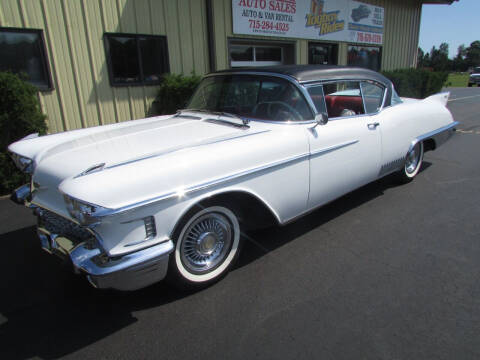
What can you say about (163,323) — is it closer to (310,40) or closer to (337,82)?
(337,82)

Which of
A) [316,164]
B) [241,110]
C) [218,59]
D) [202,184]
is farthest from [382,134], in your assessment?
[218,59]

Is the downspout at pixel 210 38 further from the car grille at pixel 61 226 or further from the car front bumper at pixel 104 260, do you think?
the car front bumper at pixel 104 260

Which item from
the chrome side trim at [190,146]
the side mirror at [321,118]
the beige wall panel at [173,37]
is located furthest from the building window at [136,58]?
the side mirror at [321,118]

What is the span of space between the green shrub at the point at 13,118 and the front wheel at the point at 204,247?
11.7 feet

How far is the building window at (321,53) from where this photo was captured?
1015cm

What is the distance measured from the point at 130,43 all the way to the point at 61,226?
16.7 feet

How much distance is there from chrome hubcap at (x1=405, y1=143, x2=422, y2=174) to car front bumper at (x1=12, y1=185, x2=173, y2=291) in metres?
3.88

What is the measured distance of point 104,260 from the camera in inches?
79.7

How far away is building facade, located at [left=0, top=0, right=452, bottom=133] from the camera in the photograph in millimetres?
5414

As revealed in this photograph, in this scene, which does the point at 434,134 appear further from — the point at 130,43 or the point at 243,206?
the point at 130,43

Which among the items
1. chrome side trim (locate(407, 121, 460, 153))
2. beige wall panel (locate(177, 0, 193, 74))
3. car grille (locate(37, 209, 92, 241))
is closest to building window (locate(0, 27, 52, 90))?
beige wall panel (locate(177, 0, 193, 74))

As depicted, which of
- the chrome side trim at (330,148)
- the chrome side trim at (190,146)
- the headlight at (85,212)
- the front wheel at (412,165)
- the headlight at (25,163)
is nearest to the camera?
the headlight at (85,212)

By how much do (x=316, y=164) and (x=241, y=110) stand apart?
0.94 m

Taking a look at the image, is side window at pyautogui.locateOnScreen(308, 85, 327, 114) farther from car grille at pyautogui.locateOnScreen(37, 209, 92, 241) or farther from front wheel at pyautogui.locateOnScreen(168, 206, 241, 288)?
car grille at pyautogui.locateOnScreen(37, 209, 92, 241)
